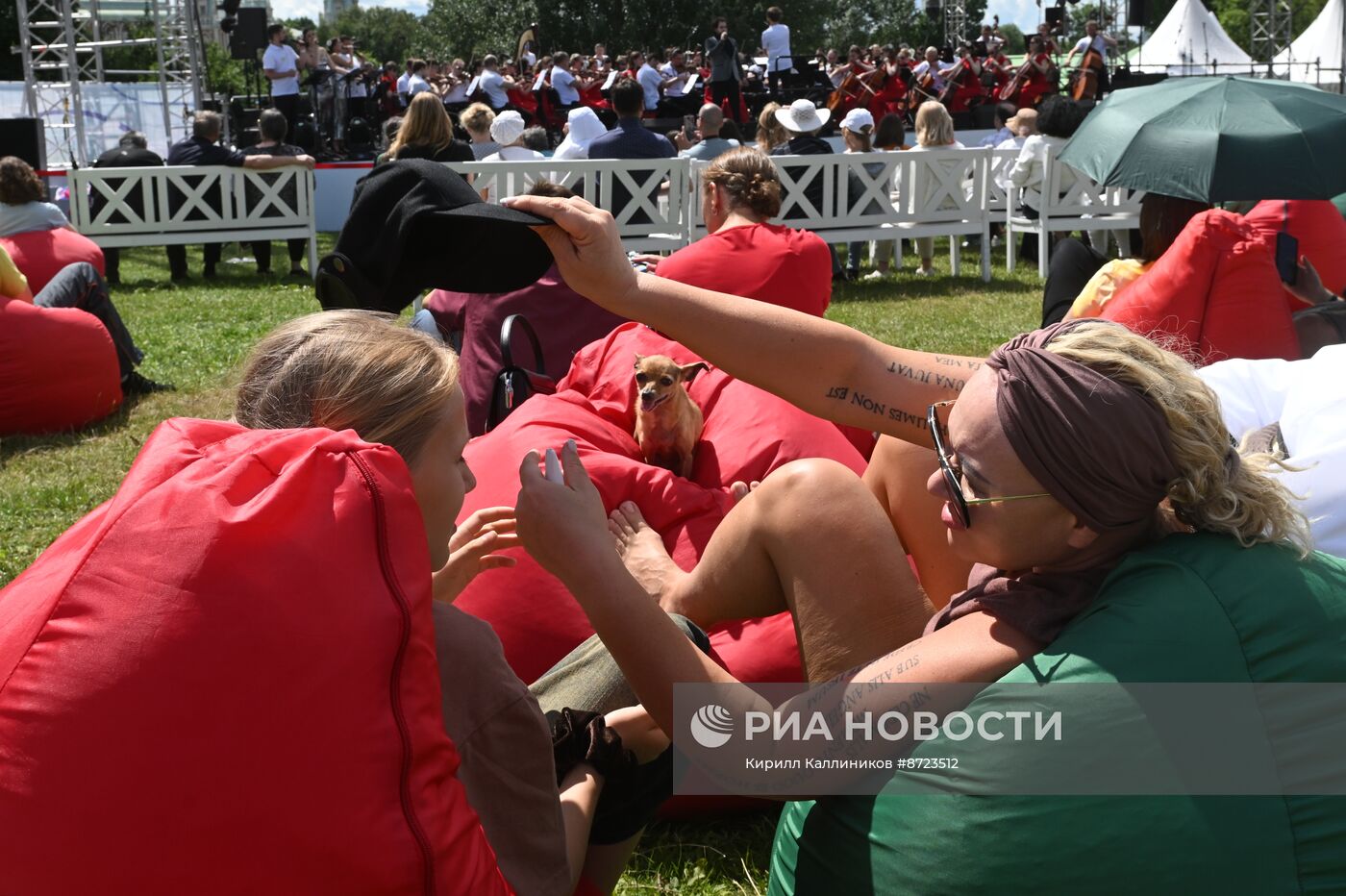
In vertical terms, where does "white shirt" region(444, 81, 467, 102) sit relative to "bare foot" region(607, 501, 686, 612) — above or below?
above

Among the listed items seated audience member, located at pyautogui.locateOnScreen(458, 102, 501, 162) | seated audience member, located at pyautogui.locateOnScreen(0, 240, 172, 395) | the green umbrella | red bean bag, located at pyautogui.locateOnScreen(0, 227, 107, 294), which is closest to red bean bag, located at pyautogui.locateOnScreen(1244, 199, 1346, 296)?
the green umbrella

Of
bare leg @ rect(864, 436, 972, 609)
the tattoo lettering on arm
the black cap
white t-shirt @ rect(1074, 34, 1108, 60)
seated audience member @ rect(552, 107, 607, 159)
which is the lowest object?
bare leg @ rect(864, 436, 972, 609)

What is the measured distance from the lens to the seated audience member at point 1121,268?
205 inches

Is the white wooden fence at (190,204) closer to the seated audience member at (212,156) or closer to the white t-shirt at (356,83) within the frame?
the seated audience member at (212,156)

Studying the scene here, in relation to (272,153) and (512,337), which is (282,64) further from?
(512,337)

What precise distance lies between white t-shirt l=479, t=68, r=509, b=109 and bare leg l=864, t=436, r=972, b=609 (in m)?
20.8

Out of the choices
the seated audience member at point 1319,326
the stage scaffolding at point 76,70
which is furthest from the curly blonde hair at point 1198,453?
the stage scaffolding at point 76,70

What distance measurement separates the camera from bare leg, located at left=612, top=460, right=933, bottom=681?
2545 mm

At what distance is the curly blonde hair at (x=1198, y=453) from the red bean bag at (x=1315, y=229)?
4344mm

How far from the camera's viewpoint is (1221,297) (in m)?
4.71

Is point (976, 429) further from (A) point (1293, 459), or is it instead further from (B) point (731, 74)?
(B) point (731, 74)

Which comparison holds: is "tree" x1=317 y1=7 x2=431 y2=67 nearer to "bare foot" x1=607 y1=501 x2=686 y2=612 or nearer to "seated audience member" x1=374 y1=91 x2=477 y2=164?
"seated audience member" x1=374 y1=91 x2=477 y2=164

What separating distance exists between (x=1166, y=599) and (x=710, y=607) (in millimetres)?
1219

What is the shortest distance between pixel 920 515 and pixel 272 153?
11.6 metres
